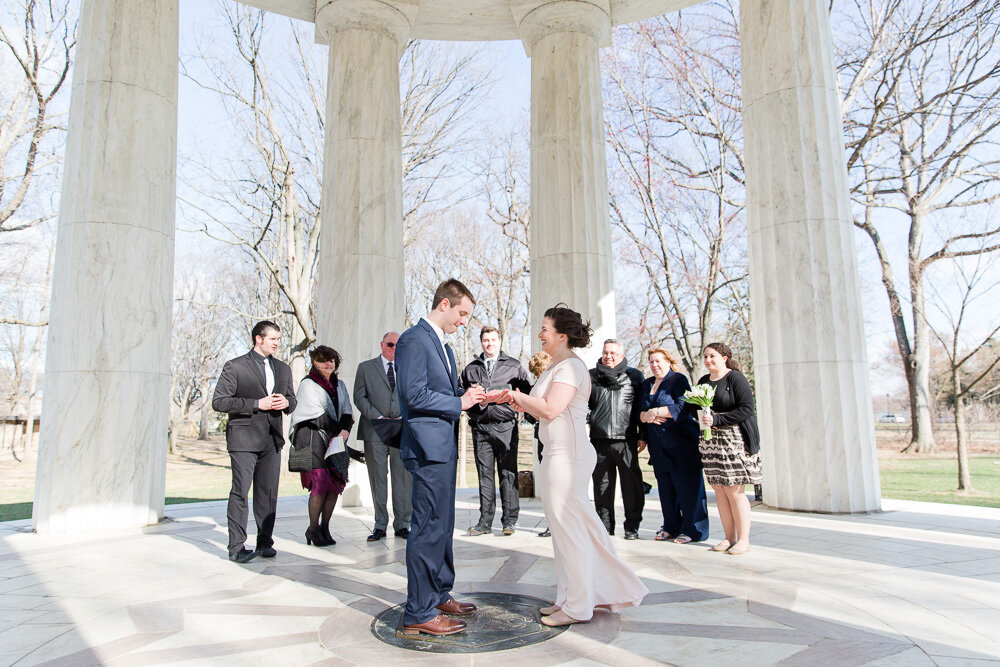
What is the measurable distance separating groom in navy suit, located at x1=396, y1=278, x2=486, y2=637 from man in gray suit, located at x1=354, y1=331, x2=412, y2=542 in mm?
3179

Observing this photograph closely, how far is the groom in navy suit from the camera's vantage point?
4000 mm

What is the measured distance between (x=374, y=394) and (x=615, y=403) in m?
2.83

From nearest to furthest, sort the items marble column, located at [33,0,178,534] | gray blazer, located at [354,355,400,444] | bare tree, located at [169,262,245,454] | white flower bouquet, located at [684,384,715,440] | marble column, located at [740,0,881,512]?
white flower bouquet, located at [684,384,715,440], gray blazer, located at [354,355,400,444], marble column, located at [33,0,178,534], marble column, located at [740,0,881,512], bare tree, located at [169,262,245,454]

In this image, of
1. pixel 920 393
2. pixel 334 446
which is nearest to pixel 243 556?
pixel 334 446

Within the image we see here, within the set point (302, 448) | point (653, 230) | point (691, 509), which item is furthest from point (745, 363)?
point (302, 448)

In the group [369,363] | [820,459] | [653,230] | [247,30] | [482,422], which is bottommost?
[820,459]

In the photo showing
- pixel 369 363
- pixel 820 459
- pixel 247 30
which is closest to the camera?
pixel 369 363

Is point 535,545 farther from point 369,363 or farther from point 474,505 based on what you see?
point 474,505

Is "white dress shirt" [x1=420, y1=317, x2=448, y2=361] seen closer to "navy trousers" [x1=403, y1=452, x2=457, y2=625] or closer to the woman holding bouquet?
"navy trousers" [x1=403, y1=452, x2=457, y2=625]

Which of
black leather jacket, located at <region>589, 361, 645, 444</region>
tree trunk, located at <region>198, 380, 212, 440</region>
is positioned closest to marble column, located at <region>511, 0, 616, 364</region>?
black leather jacket, located at <region>589, 361, 645, 444</region>

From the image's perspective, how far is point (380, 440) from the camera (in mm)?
7754

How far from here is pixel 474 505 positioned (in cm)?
1045

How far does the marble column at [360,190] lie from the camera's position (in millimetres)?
10594

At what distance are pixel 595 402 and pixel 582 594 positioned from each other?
11.1ft
